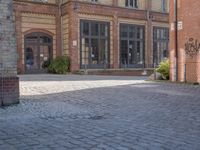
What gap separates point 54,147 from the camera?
5.76 meters

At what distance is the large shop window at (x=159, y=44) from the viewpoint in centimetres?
3494

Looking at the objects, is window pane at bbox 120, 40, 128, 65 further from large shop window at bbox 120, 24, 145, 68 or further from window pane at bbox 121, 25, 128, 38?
window pane at bbox 121, 25, 128, 38

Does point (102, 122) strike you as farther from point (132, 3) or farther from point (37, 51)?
point (132, 3)

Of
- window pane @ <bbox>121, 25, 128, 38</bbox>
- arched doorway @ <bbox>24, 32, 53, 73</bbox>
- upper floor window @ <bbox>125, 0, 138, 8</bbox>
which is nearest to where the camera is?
arched doorway @ <bbox>24, 32, 53, 73</bbox>

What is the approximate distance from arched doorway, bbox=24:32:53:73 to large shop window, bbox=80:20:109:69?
2.66m

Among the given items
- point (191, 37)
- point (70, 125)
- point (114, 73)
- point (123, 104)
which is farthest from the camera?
point (114, 73)

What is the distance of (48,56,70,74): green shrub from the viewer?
28422 mm

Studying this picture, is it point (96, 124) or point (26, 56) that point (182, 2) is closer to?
point (96, 124)

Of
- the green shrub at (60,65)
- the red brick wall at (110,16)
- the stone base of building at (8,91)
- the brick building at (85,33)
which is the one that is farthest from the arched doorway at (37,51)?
the stone base of building at (8,91)

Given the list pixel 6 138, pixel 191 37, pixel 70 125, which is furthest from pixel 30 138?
pixel 191 37

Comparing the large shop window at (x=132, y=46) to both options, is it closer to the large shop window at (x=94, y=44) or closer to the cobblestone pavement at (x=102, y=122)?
the large shop window at (x=94, y=44)

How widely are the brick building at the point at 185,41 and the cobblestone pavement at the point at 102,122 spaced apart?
4585mm

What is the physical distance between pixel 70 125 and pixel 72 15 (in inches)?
859

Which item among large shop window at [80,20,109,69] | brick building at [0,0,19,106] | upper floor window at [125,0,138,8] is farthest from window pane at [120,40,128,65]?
brick building at [0,0,19,106]
